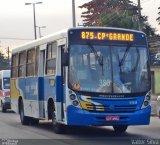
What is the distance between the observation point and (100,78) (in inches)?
644

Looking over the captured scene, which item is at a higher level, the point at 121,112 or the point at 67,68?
the point at 67,68

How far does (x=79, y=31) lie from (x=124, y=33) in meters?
1.38

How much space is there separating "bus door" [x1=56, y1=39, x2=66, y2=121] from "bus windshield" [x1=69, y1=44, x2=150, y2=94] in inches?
22.8

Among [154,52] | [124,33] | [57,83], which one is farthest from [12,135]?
[154,52]

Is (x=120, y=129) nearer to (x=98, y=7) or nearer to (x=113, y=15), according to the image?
(x=113, y=15)

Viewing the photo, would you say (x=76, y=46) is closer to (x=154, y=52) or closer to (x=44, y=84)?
(x=44, y=84)

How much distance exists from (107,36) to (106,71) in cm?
114

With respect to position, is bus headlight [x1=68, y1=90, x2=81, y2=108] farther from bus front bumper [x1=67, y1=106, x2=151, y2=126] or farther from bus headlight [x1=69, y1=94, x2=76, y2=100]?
bus front bumper [x1=67, y1=106, x2=151, y2=126]

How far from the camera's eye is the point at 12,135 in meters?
17.5

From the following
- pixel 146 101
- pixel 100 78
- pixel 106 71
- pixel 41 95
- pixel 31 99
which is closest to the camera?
pixel 100 78

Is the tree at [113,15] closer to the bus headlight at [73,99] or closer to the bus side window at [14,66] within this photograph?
the bus side window at [14,66]

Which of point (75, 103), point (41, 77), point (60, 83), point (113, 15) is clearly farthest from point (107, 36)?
point (113, 15)

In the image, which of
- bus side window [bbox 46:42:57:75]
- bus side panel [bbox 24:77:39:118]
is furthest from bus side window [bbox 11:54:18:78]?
bus side window [bbox 46:42:57:75]

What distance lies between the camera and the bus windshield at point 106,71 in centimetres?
1633
